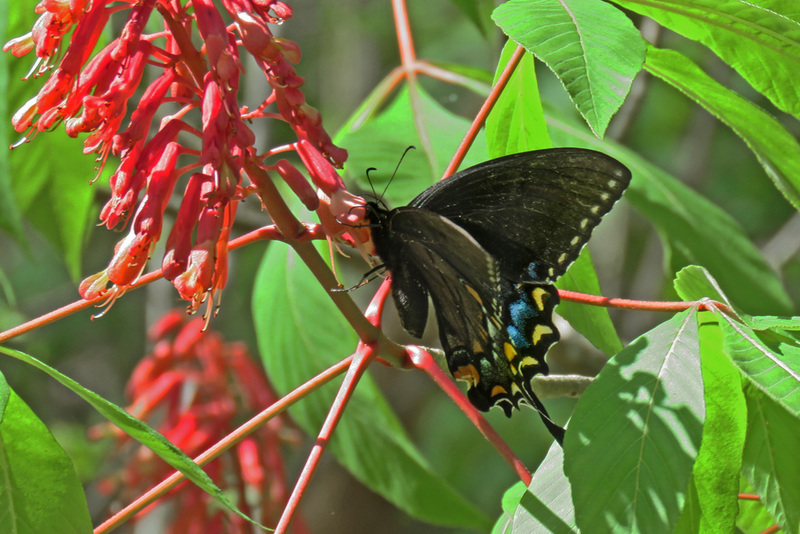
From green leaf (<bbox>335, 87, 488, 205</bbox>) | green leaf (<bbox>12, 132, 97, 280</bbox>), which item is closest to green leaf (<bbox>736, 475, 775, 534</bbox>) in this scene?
green leaf (<bbox>335, 87, 488, 205</bbox>)

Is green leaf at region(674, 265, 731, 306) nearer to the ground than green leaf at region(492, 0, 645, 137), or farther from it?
nearer to the ground

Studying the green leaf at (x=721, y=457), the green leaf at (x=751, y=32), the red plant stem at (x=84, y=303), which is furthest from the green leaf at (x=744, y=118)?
the red plant stem at (x=84, y=303)

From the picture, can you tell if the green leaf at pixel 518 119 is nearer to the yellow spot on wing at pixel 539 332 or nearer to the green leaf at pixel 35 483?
the yellow spot on wing at pixel 539 332

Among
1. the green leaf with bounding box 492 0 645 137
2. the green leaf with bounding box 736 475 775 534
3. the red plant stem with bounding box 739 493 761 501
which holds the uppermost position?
the green leaf with bounding box 492 0 645 137

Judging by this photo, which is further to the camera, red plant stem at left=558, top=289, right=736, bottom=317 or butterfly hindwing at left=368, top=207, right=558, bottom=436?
butterfly hindwing at left=368, top=207, right=558, bottom=436

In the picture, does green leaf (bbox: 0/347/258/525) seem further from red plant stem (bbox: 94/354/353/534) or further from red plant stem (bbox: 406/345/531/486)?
red plant stem (bbox: 406/345/531/486)

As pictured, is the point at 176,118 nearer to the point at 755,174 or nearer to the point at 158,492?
the point at 158,492

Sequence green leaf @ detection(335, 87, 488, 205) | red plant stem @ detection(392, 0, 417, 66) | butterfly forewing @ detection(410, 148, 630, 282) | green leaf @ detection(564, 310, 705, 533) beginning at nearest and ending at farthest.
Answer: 1. green leaf @ detection(564, 310, 705, 533)
2. butterfly forewing @ detection(410, 148, 630, 282)
3. green leaf @ detection(335, 87, 488, 205)
4. red plant stem @ detection(392, 0, 417, 66)

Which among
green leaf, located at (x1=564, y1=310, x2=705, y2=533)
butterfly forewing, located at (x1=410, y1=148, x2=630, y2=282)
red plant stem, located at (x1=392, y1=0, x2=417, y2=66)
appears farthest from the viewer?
red plant stem, located at (x1=392, y1=0, x2=417, y2=66)
